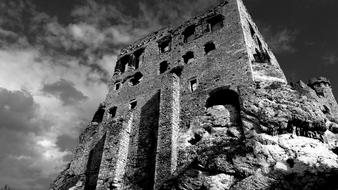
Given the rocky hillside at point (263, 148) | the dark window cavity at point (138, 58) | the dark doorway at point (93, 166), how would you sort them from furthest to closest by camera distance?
the dark window cavity at point (138, 58), the dark doorway at point (93, 166), the rocky hillside at point (263, 148)

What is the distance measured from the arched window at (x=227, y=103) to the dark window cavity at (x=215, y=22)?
20.5 ft

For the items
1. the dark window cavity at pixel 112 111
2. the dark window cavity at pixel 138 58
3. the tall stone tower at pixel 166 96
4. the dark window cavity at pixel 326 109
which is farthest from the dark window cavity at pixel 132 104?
the dark window cavity at pixel 326 109

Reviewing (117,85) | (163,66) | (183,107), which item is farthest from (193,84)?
(117,85)

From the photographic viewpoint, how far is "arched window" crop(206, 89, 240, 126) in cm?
1485

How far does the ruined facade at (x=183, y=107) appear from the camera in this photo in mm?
14047

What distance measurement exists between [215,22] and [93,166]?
1347cm

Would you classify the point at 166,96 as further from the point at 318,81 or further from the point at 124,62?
the point at 318,81

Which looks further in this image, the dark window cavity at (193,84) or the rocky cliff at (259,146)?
the dark window cavity at (193,84)

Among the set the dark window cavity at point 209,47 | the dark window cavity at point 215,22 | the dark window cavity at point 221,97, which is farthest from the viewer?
the dark window cavity at point 215,22

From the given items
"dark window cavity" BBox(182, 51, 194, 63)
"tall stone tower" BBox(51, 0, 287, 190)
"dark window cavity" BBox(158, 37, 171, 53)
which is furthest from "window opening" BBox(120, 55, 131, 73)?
"dark window cavity" BBox(182, 51, 194, 63)

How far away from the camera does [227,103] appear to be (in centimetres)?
1625

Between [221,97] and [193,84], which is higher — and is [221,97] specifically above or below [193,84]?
below

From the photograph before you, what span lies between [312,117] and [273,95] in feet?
6.52

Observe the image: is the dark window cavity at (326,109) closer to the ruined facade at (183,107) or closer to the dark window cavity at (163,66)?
the ruined facade at (183,107)
